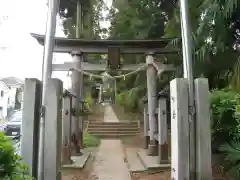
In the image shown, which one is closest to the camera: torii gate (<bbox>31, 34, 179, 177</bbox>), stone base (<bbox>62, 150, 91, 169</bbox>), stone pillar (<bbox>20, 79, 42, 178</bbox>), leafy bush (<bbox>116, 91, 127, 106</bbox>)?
stone pillar (<bbox>20, 79, 42, 178</bbox>)

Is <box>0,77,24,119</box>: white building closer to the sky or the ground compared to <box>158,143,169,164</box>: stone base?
closer to the sky

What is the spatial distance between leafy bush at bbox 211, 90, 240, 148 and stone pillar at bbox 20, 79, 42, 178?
3049 millimetres

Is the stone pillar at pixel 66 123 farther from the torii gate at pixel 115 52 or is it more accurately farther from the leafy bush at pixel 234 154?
the leafy bush at pixel 234 154

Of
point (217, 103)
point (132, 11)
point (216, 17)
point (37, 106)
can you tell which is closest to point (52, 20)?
point (37, 106)

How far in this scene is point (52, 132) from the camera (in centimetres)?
367

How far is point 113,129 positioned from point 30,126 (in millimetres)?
14168

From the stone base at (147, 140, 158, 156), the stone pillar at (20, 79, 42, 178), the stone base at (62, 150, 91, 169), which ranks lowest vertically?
the stone base at (62, 150, 91, 169)

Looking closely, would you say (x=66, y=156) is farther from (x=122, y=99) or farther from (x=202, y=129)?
(x=122, y=99)

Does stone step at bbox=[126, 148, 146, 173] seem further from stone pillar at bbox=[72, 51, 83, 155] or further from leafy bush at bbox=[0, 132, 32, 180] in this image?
leafy bush at bbox=[0, 132, 32, 180]

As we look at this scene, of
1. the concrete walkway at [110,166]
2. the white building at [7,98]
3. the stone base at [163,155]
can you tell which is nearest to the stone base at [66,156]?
the concrete walkway at [110,166]

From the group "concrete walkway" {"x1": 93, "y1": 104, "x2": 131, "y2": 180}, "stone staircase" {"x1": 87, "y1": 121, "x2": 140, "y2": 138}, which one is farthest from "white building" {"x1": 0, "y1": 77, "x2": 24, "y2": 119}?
"concrete walkway" {"x1": 93, "y1": 104, "x2": 131, "y2": 180}

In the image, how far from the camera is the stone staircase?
17000 millimetres

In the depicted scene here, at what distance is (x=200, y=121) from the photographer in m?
3.64

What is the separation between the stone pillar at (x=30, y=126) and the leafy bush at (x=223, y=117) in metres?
3.05
